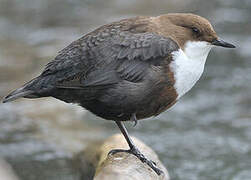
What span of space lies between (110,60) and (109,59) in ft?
0.03

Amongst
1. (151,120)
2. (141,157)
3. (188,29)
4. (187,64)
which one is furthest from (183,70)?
(151,120)

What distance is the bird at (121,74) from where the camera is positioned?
4.22m

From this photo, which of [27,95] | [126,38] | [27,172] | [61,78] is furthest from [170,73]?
[27,172]

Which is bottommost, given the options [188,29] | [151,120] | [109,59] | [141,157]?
[151,120]

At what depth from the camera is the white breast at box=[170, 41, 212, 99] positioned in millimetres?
4250

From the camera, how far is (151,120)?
7328 millimetres

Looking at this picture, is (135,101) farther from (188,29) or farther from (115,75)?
(188,29)

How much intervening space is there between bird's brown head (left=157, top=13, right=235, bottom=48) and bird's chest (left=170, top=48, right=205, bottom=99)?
0.18 meters

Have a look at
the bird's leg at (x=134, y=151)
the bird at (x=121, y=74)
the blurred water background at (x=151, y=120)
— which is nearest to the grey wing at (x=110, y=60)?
the bird at (x=121, y=74)

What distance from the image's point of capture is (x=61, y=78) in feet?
13.9

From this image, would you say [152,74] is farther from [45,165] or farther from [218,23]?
[218,23]

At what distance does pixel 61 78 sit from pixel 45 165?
2.25m

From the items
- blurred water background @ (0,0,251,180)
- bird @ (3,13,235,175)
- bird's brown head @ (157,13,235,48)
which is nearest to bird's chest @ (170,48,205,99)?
bird @ (3,13,235,175)

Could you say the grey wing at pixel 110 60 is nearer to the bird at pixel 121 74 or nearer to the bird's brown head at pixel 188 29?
the bird at pixel 121 74
